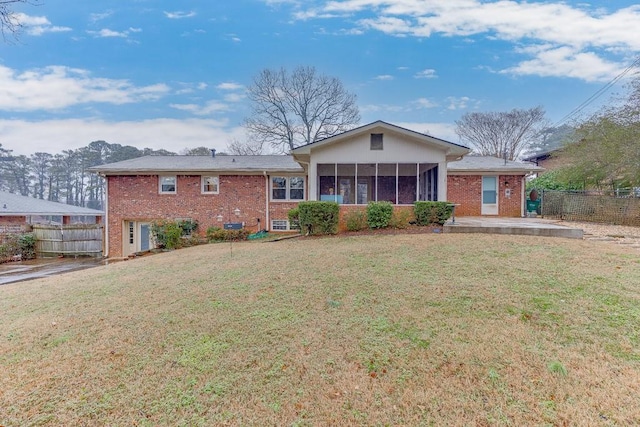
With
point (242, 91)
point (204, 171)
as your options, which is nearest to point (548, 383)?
point (204, 171)

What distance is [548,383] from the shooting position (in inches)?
114

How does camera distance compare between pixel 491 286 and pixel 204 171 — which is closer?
pixel 491 286

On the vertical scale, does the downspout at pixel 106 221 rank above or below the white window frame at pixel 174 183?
below

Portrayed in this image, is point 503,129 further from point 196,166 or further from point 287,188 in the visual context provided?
point 196,166

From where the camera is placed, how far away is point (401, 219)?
36.8 ft

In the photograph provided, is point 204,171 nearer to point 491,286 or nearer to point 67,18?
point 67,18

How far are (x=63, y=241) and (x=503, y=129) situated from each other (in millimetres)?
36593

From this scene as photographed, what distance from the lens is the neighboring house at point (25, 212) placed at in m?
19.3

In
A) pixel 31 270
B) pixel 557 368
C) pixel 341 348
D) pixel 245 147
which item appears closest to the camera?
pixel 557 368

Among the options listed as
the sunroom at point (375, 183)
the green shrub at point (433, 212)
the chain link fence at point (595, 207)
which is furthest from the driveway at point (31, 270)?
the chain link fence at point (595, 207)

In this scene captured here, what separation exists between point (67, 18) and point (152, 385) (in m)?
10.3

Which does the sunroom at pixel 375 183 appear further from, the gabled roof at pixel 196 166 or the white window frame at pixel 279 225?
the white window frame at pixel 279 225

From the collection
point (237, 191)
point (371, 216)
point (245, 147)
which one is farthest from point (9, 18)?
point (245, 147)

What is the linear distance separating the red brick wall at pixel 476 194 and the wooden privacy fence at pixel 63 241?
62.2 ft
